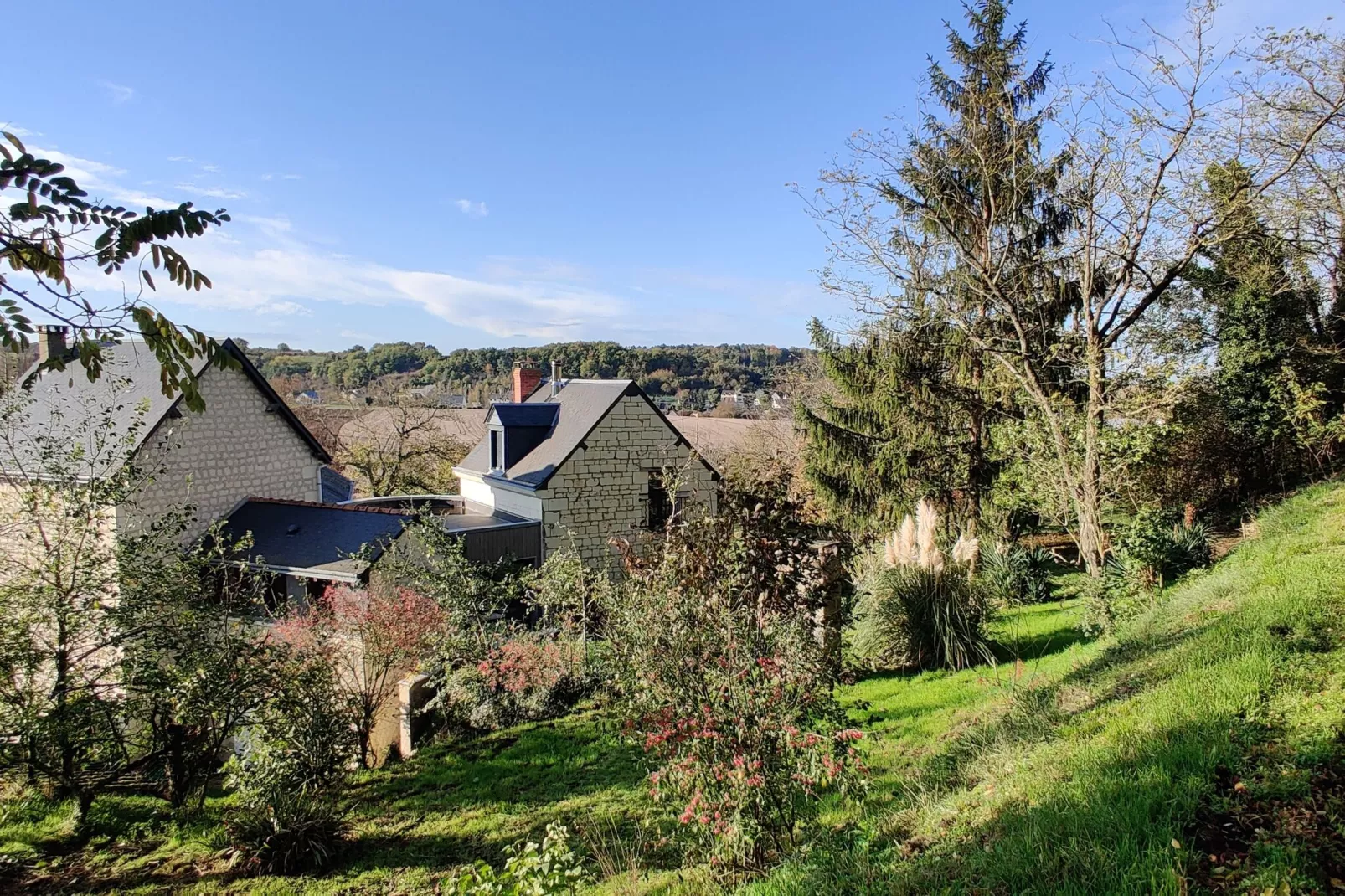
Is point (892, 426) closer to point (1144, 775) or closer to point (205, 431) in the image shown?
point (1144, 775)

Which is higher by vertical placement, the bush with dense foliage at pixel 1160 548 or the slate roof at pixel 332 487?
the slate roof at pixel 332 487

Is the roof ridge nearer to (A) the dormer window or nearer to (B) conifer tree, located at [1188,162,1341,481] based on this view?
(A) the dormer window

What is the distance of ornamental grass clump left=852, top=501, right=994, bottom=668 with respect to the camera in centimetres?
885

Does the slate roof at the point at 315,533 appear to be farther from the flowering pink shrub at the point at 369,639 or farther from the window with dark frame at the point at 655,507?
the window with dark frame at the point at 655,507

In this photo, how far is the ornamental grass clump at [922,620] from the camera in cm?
885

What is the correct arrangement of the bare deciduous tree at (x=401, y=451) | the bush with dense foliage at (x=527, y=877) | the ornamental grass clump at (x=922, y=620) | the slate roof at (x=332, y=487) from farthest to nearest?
the bare deciduous tree at (x=401, y=451) < the slate roof at (x=332, y=487) < the ornamental grass clump at (x=922, y=620) < the bush with dense foliage at (x=527, y=877)

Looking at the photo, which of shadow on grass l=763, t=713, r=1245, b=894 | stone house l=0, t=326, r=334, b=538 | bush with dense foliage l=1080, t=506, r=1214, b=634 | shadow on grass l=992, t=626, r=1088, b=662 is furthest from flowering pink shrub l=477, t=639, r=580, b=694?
stone house l=0, t=326, r=334, b=538

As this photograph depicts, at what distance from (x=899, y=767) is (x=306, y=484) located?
15.5 m

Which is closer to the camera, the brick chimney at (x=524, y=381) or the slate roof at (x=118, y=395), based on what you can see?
the slate roof at (x=118, y=395)

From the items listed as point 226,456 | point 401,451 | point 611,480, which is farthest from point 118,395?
point 401,451

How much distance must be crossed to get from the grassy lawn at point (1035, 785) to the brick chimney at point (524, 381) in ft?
51.4

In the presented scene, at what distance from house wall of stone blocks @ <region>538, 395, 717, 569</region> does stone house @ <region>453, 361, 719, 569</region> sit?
2 cm

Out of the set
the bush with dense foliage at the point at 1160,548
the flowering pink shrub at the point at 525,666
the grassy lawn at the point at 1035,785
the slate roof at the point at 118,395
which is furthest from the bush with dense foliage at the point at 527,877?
the slate roof at the point at 118,395

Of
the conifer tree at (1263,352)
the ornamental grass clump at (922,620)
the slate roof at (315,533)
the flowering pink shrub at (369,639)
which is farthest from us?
the conifer tree at (1263,352)
